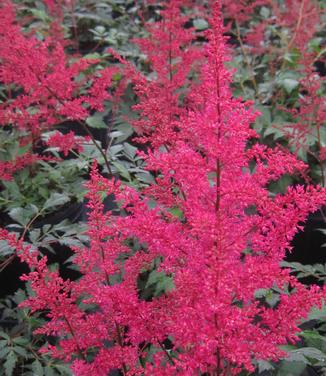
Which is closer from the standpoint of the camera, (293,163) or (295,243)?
(293,163)

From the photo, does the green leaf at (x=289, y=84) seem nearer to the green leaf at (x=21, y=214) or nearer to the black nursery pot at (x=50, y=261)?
the black nursery pot at (x=50, y=261)

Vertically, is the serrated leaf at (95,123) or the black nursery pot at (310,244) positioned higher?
the serrated leaf at (95,123)

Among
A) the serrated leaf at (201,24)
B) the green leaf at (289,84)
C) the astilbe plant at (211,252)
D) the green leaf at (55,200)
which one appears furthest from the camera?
the serrated leaf at (201,24)

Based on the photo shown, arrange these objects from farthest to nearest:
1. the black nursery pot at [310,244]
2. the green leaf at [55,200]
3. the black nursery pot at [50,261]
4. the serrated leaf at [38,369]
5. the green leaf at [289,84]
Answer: the green leaf at [289,84] → the black nursery pot at [310,244] → the black nursery pot at [50,261] → the green leaf at [55,200] → the serrated leaf at [38,369]

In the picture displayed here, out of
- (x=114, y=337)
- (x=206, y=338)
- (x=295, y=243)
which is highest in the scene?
(x=206, y=338)

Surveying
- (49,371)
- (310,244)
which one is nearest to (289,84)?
(310,244)

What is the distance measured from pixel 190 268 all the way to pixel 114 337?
0.46 m

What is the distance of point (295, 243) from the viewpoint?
3115 millimetres

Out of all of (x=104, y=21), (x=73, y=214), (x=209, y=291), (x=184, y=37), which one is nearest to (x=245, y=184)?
(x=209, y=291)

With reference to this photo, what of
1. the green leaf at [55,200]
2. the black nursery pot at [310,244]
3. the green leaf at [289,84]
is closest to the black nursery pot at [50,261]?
the green leaf at [55,200]

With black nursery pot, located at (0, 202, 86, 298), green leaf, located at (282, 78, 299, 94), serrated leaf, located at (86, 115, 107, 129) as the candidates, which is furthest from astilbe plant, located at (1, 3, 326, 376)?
green leaf, located at (282, 78, 299, 94)

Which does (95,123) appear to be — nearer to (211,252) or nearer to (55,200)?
(55,200)

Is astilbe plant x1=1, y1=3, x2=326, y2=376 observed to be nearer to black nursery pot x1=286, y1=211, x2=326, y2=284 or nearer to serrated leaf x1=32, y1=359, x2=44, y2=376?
serrated leaf x1=32, y1=359, x2=44, y2=376

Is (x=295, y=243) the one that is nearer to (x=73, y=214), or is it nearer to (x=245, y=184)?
(x=73, y=214)
